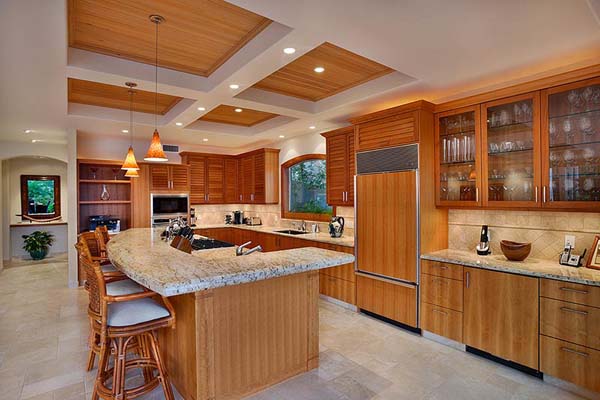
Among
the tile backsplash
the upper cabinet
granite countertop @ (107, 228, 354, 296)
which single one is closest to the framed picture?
the tile backsplash

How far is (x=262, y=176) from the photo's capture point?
21.7 ft

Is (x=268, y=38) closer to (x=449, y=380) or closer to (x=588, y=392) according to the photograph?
(x=449, y=380)

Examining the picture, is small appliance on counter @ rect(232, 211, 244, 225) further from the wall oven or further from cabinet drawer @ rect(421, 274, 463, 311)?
cabinet drawer @ rect(421, 274, 463, 311)

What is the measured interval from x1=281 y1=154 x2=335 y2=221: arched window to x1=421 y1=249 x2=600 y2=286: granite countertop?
7.20 ft

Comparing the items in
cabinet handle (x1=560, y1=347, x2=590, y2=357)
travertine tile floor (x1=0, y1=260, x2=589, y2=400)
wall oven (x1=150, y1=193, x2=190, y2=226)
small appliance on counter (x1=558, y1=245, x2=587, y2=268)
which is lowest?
travertine tile floor (x1=0, y1=260, x2=589, y2=400)

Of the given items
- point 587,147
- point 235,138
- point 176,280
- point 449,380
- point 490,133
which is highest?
point 235,138

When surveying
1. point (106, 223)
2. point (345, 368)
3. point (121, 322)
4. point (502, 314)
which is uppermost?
point (106, 223)

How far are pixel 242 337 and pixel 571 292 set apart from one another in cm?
250

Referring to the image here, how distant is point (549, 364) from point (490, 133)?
208cm

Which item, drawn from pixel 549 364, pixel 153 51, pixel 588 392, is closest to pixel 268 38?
pixel 153 51

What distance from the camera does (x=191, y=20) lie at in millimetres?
2475

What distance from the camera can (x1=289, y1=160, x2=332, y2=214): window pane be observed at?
5688mm

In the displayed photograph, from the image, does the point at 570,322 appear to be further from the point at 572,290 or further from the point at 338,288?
the point at 338,288

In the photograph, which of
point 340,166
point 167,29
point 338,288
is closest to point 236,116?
point 340,166
